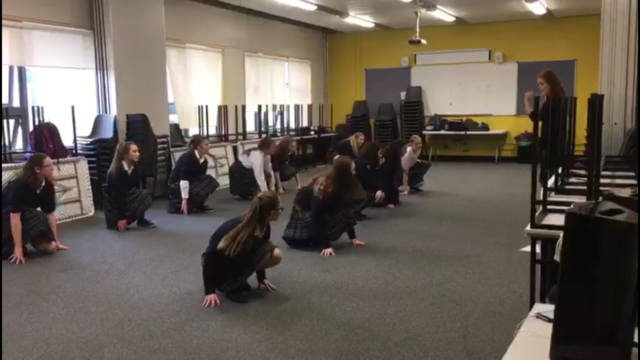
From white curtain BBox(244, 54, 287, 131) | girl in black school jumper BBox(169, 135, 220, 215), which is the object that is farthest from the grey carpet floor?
white curtain BBox(244, 54, 287, 131)

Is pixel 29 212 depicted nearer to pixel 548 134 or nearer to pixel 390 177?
pixel 390 177

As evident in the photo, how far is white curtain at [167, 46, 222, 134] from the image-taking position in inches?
375

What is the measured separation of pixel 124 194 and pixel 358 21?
23.4ft

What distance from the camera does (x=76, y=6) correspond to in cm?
770

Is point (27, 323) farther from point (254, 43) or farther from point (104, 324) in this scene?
point (254, 43)

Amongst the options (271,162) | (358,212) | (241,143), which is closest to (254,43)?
(241,143)

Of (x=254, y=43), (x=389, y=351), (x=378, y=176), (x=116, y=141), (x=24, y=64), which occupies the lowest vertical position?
(x=389, y=351)

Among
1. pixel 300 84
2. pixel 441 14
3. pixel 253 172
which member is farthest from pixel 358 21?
pixel 253 172

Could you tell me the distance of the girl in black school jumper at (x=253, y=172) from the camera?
7980mm

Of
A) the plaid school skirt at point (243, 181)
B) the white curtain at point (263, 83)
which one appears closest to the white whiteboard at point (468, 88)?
the white curtain at point (263, 83)

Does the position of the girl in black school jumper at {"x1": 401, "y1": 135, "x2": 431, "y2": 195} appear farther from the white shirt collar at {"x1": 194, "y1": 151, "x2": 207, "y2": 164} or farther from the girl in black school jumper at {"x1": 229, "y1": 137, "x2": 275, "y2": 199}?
the white shirt collar at {"x1": 194, "y1": 151, "x2": 207, "y2": 164}

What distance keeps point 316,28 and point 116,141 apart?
7.00m

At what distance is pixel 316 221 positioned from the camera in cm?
527

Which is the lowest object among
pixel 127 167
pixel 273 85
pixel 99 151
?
pixel 127 167
